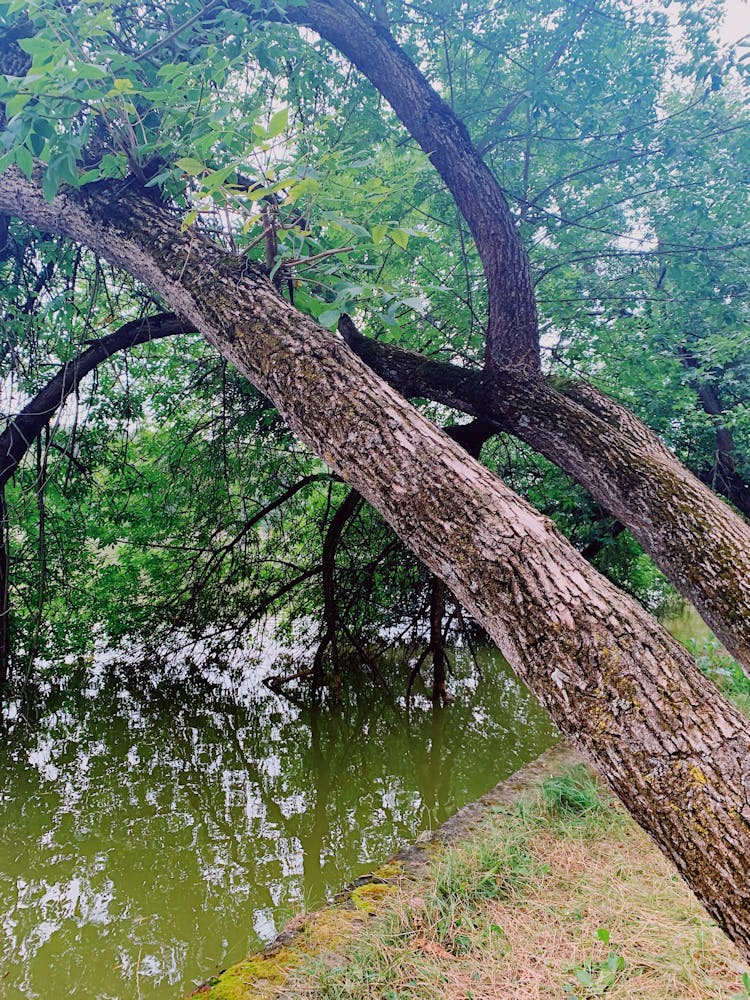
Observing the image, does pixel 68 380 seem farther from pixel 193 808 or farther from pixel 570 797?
pixel 570 797

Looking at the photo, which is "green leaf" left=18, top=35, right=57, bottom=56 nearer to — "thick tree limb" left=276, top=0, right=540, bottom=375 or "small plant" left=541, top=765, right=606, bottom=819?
"thick tree limb" left=276, top=0, right=540, bottom=375

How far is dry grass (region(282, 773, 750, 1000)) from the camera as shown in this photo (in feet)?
6.91

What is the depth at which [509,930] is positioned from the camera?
8.01 ft

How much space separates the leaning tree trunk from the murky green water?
2.53 metres

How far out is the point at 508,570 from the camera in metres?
1.46

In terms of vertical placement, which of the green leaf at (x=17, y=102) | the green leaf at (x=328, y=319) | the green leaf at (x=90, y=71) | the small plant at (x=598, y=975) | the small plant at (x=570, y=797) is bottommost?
the small plant at (x=598, y=975)

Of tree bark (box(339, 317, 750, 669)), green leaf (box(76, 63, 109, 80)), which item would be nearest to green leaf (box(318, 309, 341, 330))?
green leaf (box(76, 63, 109, 80))

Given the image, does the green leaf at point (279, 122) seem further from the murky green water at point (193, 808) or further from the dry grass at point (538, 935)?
the murky green water at point (193, 808)

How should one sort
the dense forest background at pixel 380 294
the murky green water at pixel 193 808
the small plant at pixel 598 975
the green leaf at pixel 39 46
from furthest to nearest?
the dense forest background at pixel 380 294 → the murky green water at pixel 193 808 → the small plant at pixel 598 975 → the green leaf at pixel 39 46

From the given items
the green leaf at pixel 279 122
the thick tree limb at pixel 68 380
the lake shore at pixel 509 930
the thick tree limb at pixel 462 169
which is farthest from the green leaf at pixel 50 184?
the lake shore at pixel 509 930

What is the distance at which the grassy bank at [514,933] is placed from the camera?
212cm

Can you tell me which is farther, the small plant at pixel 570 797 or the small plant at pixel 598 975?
the small plant at pixel 570 797

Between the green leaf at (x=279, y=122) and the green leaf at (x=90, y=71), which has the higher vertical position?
the green leaf at (x=90, y=71)

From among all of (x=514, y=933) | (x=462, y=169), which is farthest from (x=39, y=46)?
(x=514, y=933)
